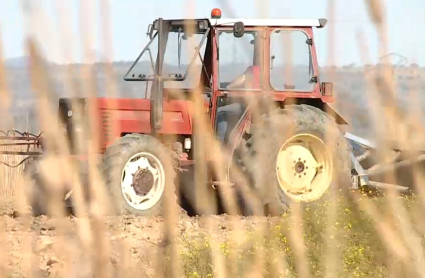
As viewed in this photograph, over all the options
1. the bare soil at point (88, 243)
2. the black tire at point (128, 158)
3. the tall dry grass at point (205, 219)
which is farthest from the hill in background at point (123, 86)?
the black tire at point (128, 158)

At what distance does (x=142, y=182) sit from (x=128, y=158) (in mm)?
319

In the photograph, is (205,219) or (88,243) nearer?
(88,243)

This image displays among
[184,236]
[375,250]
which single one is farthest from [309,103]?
[375,250]

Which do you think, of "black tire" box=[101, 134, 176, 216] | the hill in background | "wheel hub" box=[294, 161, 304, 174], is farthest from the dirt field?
"wheel hub" box=[294, 161, 304, 174]

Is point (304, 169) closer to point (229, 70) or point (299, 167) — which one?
point (299, 167)

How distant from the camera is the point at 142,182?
7238mm

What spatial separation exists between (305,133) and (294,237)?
5.09 metres

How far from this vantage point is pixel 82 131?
159cm

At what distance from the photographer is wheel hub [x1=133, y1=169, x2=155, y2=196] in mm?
7223

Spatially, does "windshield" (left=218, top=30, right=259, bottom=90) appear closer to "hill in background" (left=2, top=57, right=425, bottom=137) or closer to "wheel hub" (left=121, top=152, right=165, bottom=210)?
"wheel hub" (left=121, top=152, right=165, bottom=210)

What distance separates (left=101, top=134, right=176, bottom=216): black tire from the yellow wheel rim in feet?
3.94

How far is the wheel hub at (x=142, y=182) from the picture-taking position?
722cm

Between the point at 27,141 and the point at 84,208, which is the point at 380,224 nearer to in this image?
the point at 84,208

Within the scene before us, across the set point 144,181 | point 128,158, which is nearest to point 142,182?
point 144,181
